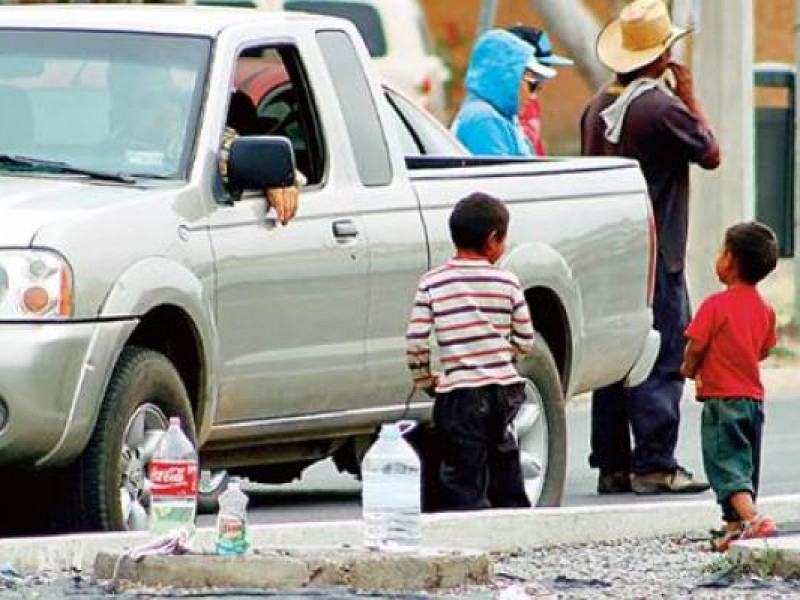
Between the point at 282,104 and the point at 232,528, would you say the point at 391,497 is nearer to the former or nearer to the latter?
the point at 232,528

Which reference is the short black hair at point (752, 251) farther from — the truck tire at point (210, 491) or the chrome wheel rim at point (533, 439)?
the truck tire at point (210, 491)

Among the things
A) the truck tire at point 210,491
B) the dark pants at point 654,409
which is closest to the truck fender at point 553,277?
the dark pants at point 654,409

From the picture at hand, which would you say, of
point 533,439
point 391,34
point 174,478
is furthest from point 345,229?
point 391,34

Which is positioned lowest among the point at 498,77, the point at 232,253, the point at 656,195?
the point at 232,253

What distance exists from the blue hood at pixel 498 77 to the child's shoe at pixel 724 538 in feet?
15.7

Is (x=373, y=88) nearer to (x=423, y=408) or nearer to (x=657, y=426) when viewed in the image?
(x=423, y=408)

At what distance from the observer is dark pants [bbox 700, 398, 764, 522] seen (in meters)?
11.0

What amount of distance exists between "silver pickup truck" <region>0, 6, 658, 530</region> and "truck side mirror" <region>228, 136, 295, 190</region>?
1 cm

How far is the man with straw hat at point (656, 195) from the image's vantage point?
13758mm

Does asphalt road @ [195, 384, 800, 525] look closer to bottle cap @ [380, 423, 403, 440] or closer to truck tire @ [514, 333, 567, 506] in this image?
truck tire @ [514, 333, 567, 506]

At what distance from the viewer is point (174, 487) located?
960cm

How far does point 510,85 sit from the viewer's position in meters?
15.6

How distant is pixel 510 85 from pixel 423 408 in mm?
3394

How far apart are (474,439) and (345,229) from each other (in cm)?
105
